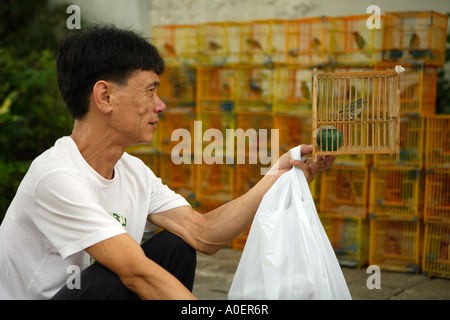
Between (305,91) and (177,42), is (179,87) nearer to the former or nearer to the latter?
(177,42)

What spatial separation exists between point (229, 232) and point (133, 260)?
1.70ft

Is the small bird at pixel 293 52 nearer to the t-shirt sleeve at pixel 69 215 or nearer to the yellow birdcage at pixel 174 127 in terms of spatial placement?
the yellow birdcage at pixel 174 127

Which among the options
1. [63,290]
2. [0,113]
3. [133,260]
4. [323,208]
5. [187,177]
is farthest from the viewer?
[187,177]

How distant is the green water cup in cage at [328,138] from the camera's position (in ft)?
6.27

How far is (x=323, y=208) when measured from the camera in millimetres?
4281

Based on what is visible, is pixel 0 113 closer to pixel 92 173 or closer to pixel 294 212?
pixel 92 173

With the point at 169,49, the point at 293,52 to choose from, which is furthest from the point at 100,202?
the point at 169,49

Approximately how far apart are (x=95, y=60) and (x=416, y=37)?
8.93 feet

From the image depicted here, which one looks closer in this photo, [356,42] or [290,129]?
[356,42]

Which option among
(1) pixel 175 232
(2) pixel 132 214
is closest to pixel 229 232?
(1) pixel 175 232

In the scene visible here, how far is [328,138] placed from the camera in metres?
1.93

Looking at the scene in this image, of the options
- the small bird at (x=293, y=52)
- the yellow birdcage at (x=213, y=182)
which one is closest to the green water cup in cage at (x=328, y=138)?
the small bird at (x=293, y=52)

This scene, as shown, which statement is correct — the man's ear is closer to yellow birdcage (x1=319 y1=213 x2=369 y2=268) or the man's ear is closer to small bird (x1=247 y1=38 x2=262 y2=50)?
yellow birdcage (x1=319 y1=213 x2=369 y2=268)

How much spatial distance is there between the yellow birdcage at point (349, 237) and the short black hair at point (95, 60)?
8.61 feet
